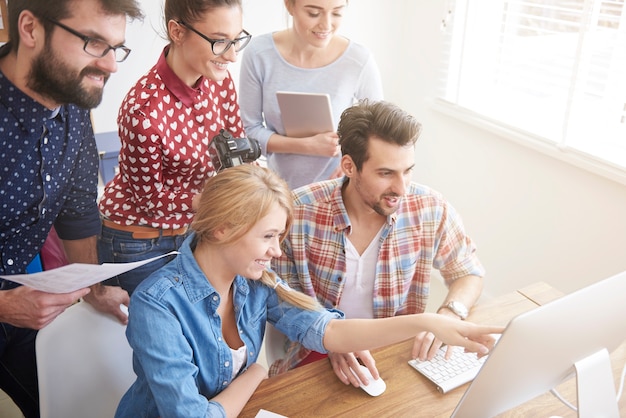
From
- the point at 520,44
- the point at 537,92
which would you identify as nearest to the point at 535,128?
the point at 537,92

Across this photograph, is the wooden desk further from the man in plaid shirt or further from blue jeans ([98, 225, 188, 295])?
blue jeans ([98, 225, 188, 295])

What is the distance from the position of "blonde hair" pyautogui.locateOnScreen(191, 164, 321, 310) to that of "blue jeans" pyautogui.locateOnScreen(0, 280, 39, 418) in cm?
62

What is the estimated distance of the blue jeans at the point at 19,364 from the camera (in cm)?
156

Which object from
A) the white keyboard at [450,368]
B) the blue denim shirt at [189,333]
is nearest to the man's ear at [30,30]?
the blue denim shirt at [189,333]

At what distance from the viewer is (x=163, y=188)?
5.54 feet

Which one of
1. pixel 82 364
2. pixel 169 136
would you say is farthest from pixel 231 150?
pixel 82 364

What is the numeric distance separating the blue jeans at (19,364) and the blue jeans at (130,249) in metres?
0.25

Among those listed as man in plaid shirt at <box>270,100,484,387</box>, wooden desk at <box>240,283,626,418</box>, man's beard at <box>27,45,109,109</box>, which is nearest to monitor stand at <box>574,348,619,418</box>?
wooden desk at <box>240,283,626,418</box>

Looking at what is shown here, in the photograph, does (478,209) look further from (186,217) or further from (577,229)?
(186,217)

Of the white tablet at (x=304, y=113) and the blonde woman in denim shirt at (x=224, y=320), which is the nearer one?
the blonde woman in denim shirt at (x=224, y=320)

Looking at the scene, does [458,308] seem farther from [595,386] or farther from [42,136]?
[42,136]

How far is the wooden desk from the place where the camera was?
126cm

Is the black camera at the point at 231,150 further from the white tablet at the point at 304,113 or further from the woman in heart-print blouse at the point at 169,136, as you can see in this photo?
the white tablet at the point at 304,113

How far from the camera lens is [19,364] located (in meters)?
1.58
